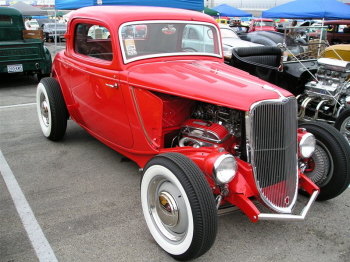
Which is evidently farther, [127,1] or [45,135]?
[127,1]

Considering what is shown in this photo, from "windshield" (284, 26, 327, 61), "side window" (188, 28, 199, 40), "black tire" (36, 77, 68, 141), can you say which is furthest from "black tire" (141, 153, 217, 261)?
"windshield" (284, 26, 327, 61)

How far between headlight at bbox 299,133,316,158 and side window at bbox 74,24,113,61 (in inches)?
78.8

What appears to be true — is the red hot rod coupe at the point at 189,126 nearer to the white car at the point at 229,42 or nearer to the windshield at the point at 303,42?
the windshield at the point at 303,42

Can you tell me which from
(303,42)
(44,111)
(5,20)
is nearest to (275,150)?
(44,111)

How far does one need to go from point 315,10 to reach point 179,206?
492 inches

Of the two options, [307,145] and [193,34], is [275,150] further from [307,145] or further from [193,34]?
[193,34]

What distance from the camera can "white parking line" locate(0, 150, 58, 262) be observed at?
2576mm

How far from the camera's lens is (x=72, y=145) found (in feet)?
15.5

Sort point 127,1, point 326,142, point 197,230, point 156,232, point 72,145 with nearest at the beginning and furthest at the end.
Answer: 1. point 197,230
2. point 156,232
3. point 326,142
4. point 72,145
5. point 127,1

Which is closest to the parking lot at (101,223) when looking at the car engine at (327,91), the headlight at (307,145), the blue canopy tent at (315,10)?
the headlight at (307,145)

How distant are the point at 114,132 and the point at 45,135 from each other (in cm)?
176

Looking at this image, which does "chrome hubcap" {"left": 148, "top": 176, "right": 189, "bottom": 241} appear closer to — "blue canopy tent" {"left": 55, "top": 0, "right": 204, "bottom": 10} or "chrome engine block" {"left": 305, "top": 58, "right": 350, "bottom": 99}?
"chrome engine block" {"left": 305, "top": 58, "right": 350, "bottom": 99}

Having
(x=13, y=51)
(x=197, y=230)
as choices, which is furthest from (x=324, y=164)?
(x=13, y=51)

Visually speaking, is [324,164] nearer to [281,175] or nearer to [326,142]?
[326,142]
